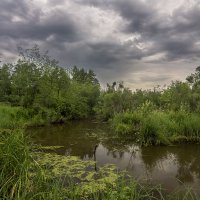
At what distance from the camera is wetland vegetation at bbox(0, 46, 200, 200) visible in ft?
12.7

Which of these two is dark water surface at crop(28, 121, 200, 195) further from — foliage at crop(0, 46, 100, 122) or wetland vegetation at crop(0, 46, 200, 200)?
foliage at crop(0, 46, 100, 122)

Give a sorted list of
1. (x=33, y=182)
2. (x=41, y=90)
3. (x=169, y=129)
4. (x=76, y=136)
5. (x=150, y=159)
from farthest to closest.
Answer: (x=41, y=90) → (x=76, y=136) → (x=169, y=129) → (x=150, y=159) → (x=33, y=182)

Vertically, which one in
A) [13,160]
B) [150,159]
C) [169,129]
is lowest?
[150,159]

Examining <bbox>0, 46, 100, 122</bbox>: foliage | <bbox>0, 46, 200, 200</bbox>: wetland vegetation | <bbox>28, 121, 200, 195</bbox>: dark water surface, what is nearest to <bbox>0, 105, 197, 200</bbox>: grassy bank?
<bbox>0, 46, 200, 200</bbox>: wetland vegetation

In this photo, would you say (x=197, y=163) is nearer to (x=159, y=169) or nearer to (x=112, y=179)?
(x=159, y=169)

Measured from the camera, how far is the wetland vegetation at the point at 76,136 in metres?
3.87

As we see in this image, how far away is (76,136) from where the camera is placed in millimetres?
15430

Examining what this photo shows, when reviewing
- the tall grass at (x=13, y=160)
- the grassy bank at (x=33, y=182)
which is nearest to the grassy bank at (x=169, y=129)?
the grassy bank at (x=33, y=182)

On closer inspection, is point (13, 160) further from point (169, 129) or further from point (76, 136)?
point (76, 136)

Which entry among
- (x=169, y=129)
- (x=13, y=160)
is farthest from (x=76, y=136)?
(x=13, y=160)

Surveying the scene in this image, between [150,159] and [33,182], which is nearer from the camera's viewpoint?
[33,182]

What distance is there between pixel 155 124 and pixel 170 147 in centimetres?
117

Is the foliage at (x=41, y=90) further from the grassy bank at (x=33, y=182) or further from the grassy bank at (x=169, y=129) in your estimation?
the grassy bank at (x=33, y=182)

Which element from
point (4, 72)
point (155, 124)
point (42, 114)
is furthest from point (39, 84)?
point (155, 124)
